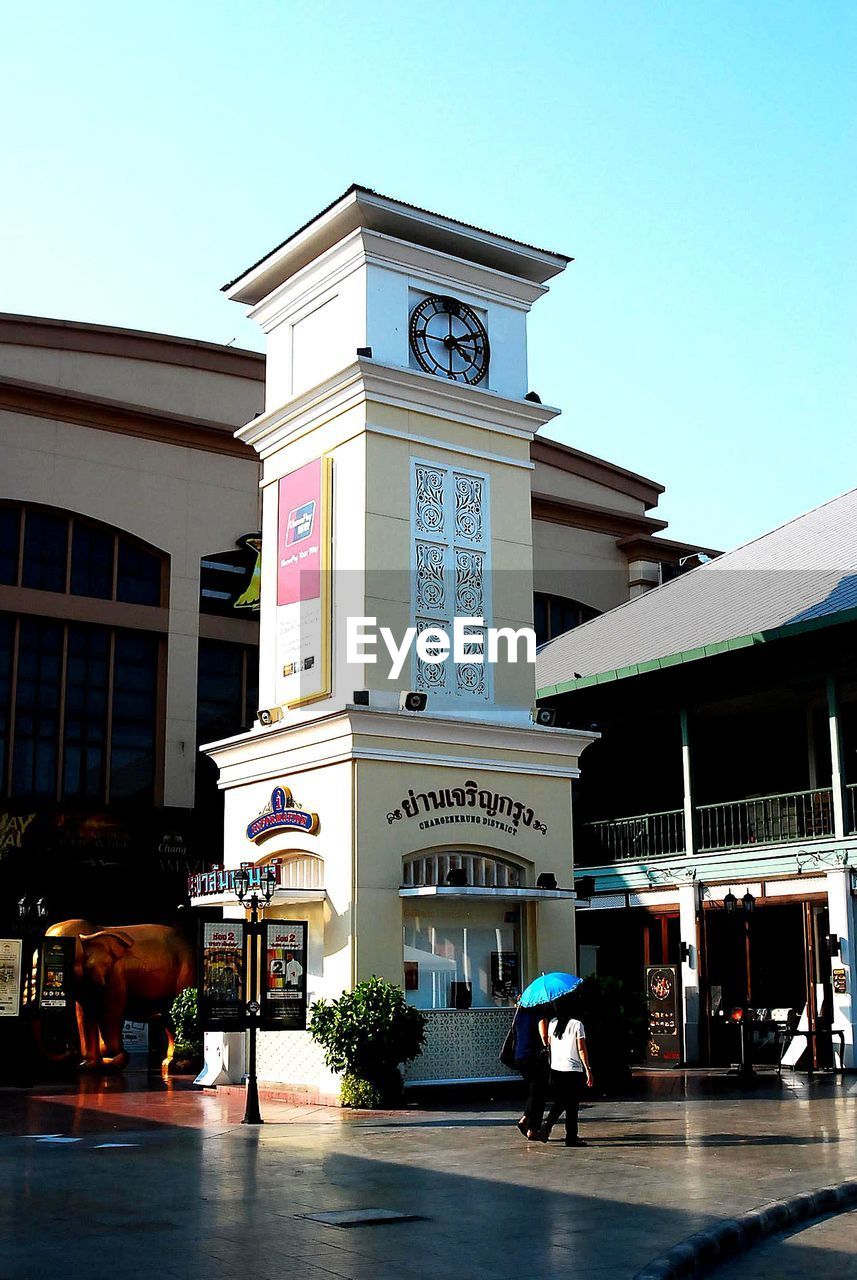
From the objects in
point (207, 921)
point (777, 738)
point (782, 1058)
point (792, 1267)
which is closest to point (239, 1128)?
point (207, 921)

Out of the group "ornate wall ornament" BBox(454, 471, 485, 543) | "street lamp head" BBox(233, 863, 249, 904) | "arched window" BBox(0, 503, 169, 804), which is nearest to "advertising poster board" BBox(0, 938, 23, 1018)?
"street lamp head" BBox(233, 863, 249, 904)

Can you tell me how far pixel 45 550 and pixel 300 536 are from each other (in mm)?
15976

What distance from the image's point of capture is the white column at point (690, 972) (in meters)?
29.1

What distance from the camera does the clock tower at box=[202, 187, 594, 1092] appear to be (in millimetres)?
21969

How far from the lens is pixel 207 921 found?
20250 millimetres

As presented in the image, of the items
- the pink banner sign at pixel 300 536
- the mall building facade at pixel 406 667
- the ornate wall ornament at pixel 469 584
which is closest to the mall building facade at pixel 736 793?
the mall building facade at pixel 406 667

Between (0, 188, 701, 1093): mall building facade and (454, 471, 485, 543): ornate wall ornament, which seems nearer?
(0, 188, 701, 1093): mall building facade

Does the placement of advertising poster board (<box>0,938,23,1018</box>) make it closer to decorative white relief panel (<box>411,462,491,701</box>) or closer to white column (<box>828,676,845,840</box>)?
decorative white relief panel (<box>411,462,491,701</box>)

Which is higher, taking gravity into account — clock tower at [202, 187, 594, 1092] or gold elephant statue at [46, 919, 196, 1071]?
clock tower at [202, 187, 594, 1092]

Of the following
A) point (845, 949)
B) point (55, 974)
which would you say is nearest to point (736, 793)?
point (845, 949)

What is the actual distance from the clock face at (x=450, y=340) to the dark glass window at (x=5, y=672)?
56.7 feet

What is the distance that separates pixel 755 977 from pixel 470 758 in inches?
466

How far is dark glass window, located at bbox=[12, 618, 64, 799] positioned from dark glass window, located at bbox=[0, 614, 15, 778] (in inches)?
9.0

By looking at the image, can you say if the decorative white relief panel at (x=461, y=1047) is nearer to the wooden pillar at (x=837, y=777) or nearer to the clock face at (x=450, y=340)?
the wooden pillar at (x=837, y=777)
